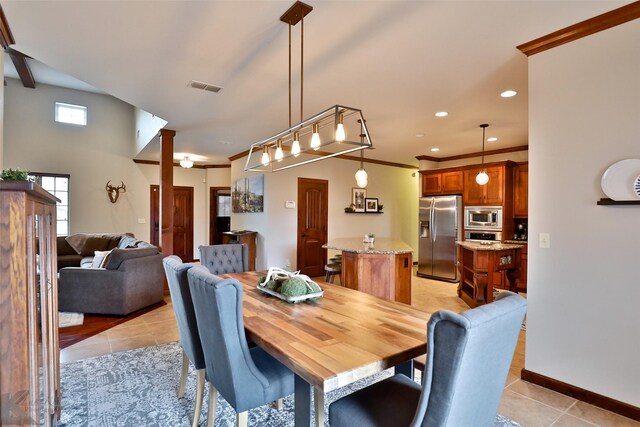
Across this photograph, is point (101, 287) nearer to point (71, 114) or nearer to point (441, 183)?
point (71, 114)

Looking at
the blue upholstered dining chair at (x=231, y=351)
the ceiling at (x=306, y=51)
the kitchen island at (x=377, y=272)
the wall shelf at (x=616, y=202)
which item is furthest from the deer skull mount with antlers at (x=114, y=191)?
the wall shelf at (x=616, y=202)

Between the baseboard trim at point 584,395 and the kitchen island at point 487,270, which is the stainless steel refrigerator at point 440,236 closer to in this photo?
the kitchen island at point 487,270

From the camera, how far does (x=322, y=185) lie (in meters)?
6.80

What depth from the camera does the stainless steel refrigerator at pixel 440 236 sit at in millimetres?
6320

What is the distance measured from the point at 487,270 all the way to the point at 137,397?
13.3 ft

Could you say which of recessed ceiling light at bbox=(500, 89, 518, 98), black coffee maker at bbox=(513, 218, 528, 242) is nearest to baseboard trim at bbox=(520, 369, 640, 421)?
recessed ceiling light at bbox=(500, 89, 518, 98)

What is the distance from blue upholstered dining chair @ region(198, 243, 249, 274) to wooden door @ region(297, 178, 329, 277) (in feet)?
9.11

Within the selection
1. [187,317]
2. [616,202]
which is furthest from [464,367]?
[616,202]

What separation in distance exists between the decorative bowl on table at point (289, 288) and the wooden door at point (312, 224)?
411 centimetres

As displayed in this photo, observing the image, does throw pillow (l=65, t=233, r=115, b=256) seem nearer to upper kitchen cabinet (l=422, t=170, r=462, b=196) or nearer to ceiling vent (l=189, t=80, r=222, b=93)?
ceiling vent (l=189, t=80, r=222, b=93)

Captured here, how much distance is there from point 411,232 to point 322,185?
2.92 meters

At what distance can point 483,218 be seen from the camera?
6047mm

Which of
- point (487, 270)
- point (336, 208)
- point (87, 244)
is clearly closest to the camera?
point (487, 270)

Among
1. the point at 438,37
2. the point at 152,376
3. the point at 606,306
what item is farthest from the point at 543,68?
the point at 152,376
